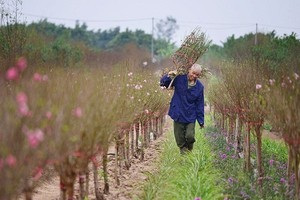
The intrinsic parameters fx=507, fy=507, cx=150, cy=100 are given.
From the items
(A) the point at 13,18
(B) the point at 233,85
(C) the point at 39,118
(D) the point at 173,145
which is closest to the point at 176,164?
(B) the point at 233,85

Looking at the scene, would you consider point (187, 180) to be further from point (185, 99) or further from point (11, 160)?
point (11, 160)

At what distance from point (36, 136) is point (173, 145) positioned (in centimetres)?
988

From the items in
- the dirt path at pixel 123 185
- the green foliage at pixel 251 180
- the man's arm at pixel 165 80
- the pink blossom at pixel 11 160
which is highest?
the man's arm at pixel 165 80

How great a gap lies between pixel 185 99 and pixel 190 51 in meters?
0.99

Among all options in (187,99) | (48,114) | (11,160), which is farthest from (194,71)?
(11,160)

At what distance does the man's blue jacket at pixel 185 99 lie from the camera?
1009 cm

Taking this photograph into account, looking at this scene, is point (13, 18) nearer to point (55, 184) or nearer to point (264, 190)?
point (55, 184)

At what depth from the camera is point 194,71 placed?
9961mm

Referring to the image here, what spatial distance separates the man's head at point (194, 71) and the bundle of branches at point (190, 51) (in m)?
0.14

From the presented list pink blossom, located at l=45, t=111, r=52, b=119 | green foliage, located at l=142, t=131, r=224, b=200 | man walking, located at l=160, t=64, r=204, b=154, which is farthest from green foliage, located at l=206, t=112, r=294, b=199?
pink blossom, located at l=45, t=111, r=52, b=119

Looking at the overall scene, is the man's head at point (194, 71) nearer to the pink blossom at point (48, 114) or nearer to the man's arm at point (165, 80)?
the man's arm at point (165, 80)

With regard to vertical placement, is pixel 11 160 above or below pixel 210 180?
above

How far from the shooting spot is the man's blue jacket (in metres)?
10.1

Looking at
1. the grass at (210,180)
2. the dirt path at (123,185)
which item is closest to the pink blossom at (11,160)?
the grass at (210,180)
